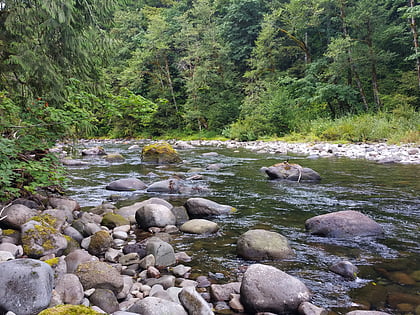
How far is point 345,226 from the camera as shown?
4.29 meters

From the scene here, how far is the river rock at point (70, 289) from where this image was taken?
259 centimetres

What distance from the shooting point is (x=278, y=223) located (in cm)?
483

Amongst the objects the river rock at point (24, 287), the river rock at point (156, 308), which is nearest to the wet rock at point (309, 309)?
the river rock at point (156, 308)

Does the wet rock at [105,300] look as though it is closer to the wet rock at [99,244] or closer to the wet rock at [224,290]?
the wet rock at [224,290]

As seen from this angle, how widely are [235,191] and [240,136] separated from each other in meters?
16.7

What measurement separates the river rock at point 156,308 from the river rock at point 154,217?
7.85 feet

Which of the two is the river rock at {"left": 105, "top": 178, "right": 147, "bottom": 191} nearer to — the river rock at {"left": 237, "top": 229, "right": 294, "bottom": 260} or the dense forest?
the dense forest

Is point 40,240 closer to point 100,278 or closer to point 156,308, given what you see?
point 100,278

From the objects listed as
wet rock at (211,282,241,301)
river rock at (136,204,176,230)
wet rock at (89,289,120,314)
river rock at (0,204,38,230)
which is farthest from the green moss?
river rock at (136,204,176,230)

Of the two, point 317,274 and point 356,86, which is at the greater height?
point 356,86

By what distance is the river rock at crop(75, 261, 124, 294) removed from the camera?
111 inches

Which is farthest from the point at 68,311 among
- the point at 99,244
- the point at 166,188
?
the point at 166,188

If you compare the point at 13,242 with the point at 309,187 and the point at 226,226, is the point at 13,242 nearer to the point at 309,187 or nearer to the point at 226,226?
the point at 226,226

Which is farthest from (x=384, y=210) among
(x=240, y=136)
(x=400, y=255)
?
(x=240, y=136)
